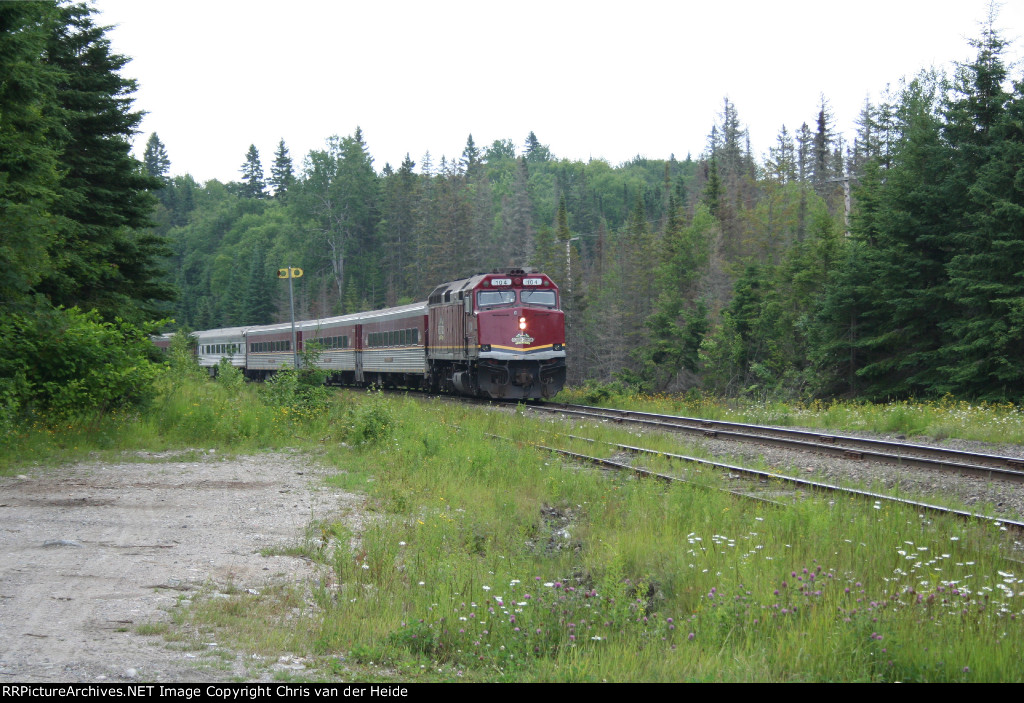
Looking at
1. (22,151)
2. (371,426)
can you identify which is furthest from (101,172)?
(371,426)

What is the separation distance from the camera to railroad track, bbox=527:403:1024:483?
1224 centimetres

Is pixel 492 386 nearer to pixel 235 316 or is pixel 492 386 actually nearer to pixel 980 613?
pixel 980 613

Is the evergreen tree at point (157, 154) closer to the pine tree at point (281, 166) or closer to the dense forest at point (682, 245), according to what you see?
the pine tree at point (281, 166)

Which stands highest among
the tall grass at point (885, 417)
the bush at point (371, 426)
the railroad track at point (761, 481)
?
the bush at point (371, 426)

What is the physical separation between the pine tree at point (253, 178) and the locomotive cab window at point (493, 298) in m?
145

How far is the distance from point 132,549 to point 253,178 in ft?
541

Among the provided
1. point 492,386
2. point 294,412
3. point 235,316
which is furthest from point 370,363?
point 235,316

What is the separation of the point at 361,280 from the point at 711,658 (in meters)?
99.0

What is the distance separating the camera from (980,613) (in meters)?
5.75

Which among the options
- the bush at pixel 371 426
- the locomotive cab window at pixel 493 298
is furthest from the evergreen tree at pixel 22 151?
the locomotive cab window at pixel 493 298

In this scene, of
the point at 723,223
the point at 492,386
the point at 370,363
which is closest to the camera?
the point at 492,386

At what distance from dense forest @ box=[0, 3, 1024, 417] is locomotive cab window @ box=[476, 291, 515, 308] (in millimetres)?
8845

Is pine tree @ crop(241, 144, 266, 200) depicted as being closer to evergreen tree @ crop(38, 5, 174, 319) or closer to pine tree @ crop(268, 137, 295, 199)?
pine tree @ crop(268, 137, 295, 199)

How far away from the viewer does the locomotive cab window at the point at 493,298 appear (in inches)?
1037
